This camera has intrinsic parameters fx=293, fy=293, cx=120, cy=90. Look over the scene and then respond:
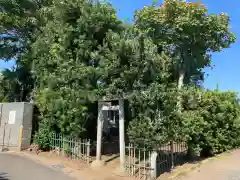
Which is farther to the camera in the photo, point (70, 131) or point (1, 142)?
point (1, 142)

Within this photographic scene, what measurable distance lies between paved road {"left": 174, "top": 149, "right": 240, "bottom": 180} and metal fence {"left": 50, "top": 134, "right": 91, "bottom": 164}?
3.90 metres

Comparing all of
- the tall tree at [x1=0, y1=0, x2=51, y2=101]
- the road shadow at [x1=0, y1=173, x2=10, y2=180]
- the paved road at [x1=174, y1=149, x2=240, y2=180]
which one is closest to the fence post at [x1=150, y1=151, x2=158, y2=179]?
the paved road at [x1=174, y1=149, x2=240, y2=180]

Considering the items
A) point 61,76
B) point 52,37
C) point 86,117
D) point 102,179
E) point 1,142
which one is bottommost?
point 102,179

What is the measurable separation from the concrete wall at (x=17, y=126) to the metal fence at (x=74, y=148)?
77.4 inches

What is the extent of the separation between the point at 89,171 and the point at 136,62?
13.9 ft

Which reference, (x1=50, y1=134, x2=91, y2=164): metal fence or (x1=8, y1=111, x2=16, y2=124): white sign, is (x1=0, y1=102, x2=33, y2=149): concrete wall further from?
(x1=50, y1=134, x2=91, y2=164): metal fence

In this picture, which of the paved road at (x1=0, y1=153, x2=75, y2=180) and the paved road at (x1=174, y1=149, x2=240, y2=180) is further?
the paved road at (x1=174, y1=149, x2=240, y2=180)

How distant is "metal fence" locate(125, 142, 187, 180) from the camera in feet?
31.4

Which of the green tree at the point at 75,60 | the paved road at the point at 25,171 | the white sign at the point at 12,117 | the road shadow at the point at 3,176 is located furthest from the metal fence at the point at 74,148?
the road shadow at the point at 3,176

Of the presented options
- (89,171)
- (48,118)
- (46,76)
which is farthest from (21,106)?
(89,171)

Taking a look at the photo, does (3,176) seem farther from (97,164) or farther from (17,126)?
(17,126)

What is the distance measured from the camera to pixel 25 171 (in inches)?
390

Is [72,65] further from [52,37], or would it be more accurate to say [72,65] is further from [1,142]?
[1,142]

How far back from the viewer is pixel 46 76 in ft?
41.1
